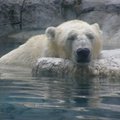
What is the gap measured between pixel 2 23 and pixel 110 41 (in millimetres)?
4592

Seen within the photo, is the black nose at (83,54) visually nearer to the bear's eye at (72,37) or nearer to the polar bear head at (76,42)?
the polar bear head at (76,42)

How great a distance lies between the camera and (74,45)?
6.83 metres

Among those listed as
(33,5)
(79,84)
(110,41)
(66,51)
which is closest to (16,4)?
(33,5)

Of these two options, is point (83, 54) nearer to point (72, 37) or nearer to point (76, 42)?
point (76, 42)

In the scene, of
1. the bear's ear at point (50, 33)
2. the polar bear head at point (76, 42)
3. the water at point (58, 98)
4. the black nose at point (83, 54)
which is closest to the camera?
the water at point (58, 98)

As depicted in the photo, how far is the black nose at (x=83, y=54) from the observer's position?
6547 millimetres

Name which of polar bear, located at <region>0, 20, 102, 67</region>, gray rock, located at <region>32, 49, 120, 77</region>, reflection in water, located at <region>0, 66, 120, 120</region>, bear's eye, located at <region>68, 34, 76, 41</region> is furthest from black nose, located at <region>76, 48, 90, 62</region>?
bear's eye, located at <region>68, 34, 76, 41</region>

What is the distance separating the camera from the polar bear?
670 cm

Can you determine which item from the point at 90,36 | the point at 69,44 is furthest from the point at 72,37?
the point at 90,36

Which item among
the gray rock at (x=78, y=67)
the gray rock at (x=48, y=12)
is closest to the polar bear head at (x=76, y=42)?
the gray rock at (x=78, y=67)

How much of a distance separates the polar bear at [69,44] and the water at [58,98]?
39cm

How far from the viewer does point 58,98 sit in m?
4.93

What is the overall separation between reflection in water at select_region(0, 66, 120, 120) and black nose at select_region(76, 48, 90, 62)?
28 centimetres

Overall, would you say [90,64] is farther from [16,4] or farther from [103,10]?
[16,4]
